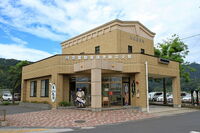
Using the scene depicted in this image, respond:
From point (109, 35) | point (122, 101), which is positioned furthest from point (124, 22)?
point (122, 101)

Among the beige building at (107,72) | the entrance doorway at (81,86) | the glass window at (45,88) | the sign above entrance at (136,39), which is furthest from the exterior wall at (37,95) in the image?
the sign above entrance at (136,39)

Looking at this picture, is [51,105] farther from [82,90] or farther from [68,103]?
[82,90]

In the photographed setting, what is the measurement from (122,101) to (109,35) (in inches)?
304

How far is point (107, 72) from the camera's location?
18625mm

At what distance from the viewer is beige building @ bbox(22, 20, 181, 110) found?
57.6 ft

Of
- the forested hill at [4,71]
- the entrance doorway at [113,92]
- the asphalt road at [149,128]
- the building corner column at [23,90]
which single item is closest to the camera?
the asphalt road at [149,128]

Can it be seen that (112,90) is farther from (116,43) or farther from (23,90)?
(23,90)

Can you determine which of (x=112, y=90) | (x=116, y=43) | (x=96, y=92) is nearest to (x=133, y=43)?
(x=116, y=43)

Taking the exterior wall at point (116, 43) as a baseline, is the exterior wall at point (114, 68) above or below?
below

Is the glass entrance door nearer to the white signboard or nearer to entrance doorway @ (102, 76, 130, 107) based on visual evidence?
entrance doorway @ (102, 76, 130, 107)

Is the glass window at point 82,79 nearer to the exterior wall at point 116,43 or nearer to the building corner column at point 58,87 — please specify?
the building corner column at point 58,87

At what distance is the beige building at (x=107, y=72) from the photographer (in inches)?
691

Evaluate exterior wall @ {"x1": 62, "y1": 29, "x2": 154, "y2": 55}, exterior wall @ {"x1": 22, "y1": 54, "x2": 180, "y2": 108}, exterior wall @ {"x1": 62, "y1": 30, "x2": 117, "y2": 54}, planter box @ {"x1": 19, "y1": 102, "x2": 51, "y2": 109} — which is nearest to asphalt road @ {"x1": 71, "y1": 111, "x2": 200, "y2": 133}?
exterior wall @ {"x1": 22, "y1": 54, "x2": 180, "y2": 108}

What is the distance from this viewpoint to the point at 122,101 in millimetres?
18828
